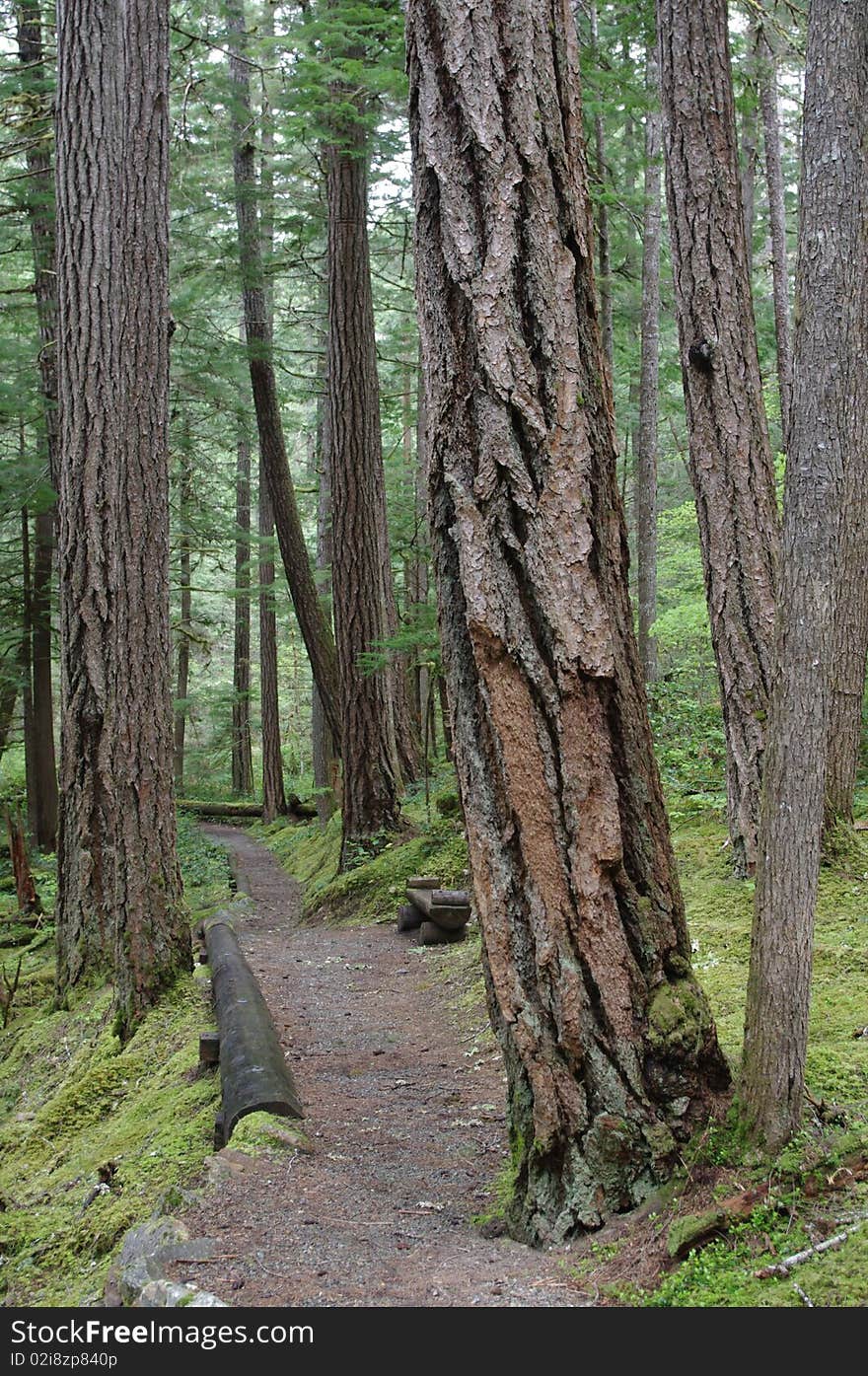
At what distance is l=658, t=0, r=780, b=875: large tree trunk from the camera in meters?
6.31

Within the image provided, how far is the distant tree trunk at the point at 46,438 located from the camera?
12.5m

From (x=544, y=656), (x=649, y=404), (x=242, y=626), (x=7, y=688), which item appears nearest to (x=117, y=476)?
(x=544, y=656)

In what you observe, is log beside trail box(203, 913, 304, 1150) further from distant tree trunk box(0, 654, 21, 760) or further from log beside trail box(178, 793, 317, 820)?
log beside trail box(178, 793, 317, 820)

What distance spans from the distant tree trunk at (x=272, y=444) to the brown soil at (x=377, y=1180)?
744cm

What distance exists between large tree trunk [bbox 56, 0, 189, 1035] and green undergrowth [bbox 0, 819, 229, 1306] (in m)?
0.51

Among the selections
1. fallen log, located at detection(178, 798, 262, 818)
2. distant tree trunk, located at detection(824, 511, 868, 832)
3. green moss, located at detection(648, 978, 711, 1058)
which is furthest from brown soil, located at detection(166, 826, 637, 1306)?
fallen log, located at detection(178, 798, 262, 818)

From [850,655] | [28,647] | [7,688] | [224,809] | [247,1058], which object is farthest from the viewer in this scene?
[224,809]

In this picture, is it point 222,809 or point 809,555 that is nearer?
point 809,555

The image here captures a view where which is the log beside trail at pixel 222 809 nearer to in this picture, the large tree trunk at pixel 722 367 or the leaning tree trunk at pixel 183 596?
the leaning tree trunk at pixel 183 596

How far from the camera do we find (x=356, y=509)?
11219 millimetres

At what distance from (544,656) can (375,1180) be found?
6.90ft

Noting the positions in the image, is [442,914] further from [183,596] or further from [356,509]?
[183,596]

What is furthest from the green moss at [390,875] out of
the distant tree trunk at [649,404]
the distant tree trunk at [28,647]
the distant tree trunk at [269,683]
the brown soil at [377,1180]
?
the distant tree trunk at [269,683]
